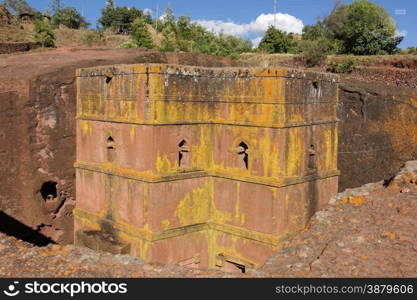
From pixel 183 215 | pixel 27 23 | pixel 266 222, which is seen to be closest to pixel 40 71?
pixel 183 215

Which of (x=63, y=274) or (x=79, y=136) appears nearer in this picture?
(x=63, y=274)

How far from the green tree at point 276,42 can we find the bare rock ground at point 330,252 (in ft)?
85.2

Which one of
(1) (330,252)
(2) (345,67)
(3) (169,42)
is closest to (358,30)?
(2) (345,67)

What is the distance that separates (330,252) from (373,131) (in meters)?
6.91

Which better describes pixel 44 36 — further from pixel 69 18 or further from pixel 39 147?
pixel 69 18

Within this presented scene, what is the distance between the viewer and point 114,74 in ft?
30.4

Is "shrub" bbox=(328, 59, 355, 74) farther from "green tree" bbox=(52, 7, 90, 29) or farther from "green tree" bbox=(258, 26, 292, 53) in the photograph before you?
"green tree" bbox=(52, 7, 90, 29)

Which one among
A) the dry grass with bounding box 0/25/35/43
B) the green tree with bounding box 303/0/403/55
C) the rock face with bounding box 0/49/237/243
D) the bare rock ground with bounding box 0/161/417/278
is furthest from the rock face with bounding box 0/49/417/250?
the green tree with bounding box 303/0/403/55

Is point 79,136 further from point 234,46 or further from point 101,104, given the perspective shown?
point 234,46

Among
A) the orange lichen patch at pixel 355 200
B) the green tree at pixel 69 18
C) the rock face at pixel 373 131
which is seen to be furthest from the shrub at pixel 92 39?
the orange lichen patch at pixel 355 200

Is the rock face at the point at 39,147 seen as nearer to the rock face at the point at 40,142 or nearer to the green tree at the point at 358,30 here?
the rock face at the point at 40,142

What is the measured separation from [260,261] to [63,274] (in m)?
Answer: 3.77

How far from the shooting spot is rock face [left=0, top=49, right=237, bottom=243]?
9.91 meters

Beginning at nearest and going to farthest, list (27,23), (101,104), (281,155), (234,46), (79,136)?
(281,155), (101,104), (79,136), (27,23), (234,46)
